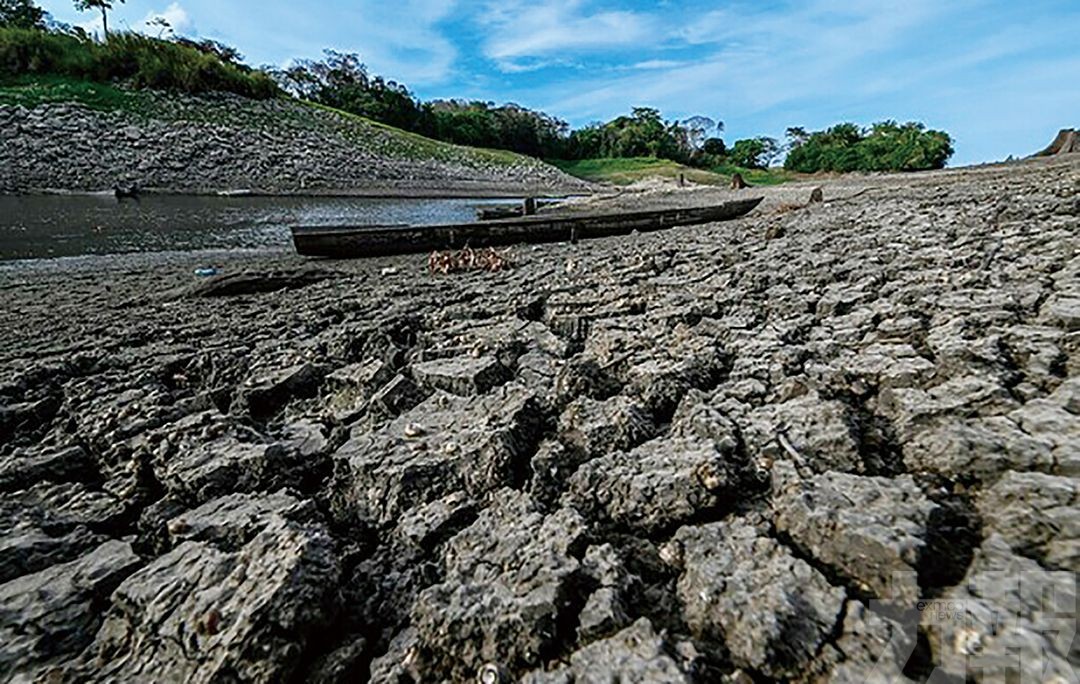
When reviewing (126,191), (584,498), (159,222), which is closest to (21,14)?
(126,191)

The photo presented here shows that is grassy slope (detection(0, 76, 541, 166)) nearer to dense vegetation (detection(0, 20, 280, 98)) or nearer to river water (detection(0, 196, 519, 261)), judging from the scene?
dense vegetation (detection(0, 20, 280, 98))

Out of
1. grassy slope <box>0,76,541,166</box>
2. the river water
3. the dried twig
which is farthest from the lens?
grassy slope <box>0,76,541,166</box>

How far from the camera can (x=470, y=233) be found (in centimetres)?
934

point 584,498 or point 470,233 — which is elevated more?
point 470,233

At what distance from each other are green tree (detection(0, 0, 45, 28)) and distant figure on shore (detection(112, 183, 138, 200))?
33022 mm

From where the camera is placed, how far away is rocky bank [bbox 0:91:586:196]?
2397 centimetres

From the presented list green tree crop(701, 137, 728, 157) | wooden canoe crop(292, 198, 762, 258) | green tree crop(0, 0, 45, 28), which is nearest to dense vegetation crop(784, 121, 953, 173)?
green tree crop(701, 137, 728, 157)

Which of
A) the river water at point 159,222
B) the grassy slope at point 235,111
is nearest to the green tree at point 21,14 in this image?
the grassy slope at point 235,111

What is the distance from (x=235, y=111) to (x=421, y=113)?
2556 centimetres

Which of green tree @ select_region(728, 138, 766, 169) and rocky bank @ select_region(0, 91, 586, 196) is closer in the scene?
rocky bank @ select_region(0, 91, 586, 196)

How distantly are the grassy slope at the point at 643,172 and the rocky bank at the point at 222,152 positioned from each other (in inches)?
496

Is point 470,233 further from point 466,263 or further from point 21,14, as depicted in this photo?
point 21,14

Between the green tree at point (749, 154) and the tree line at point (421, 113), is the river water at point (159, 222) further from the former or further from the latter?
the green tree at point (749, 154)

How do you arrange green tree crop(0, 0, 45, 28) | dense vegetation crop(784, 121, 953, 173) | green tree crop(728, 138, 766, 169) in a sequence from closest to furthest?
green tree crop(0, 0, 45, 28) < dense vegetation crop(784, 121, 953, 173) < green tree crop(728, 138, 766, 169)
